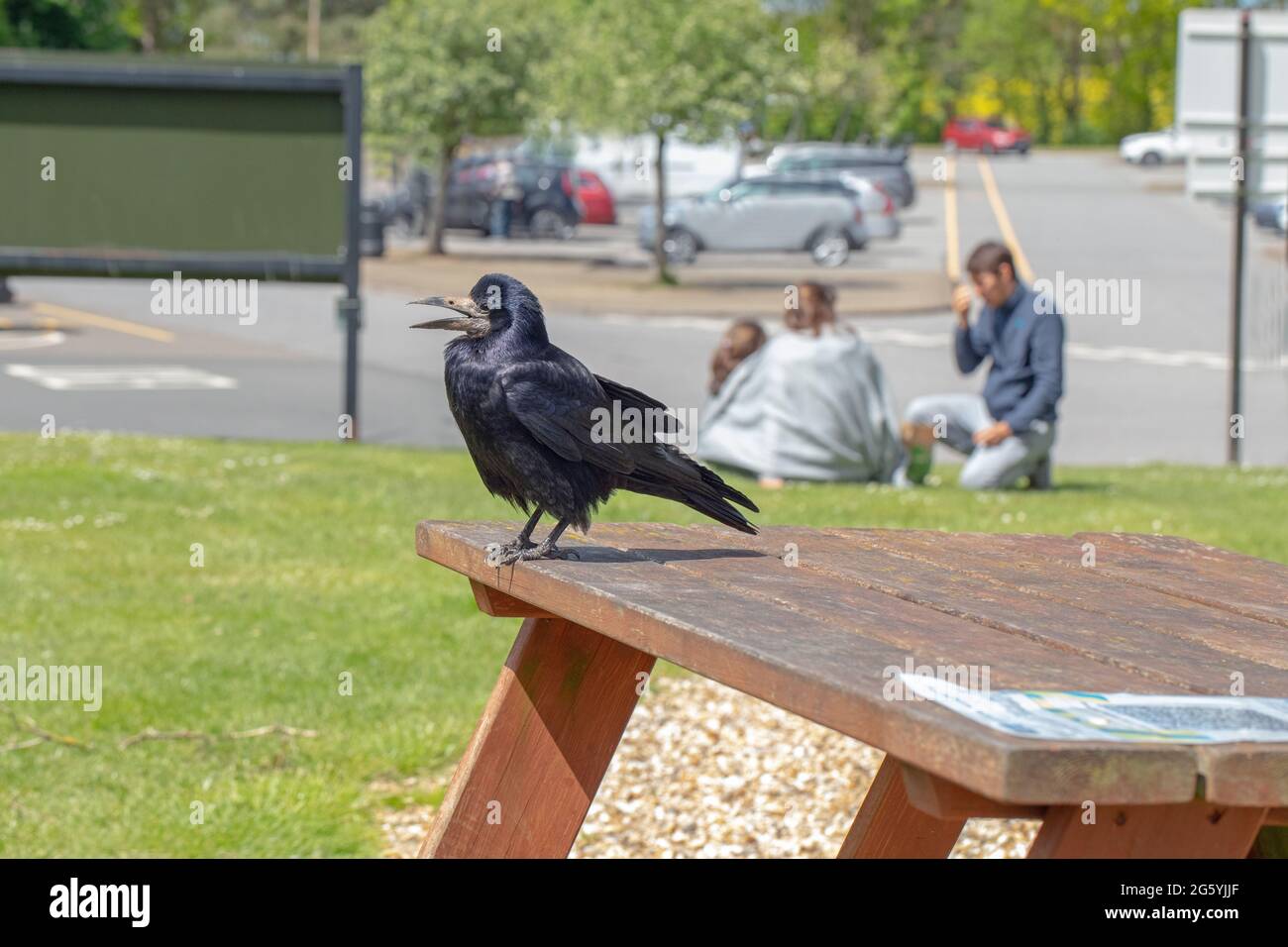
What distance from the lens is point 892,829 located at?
10.6 ft

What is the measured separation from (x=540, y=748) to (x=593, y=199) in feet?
145

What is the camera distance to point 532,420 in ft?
9.43

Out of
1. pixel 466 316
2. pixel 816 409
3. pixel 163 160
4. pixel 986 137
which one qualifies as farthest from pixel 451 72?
pixel 986 137

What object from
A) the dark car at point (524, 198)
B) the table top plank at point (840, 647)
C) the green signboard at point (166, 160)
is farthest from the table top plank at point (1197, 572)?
the dark car at point (524, 198)

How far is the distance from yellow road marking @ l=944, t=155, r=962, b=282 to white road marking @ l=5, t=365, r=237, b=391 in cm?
1275

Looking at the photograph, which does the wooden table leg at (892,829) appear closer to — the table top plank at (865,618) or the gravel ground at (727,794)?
the table top plank at (865,618)

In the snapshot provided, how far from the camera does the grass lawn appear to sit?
15.5 ft

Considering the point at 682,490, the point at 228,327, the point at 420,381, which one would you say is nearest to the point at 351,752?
the point at 682,490

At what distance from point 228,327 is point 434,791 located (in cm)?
2026

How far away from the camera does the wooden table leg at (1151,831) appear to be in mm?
2123

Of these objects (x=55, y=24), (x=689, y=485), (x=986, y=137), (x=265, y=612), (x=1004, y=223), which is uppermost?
(x=986, y=137)

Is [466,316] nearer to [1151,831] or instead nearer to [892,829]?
[892,829]

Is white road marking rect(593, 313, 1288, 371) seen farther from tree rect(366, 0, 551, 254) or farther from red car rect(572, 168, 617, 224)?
red car rect(572, 168, 617, 224)

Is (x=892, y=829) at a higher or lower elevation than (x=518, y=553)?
lower
